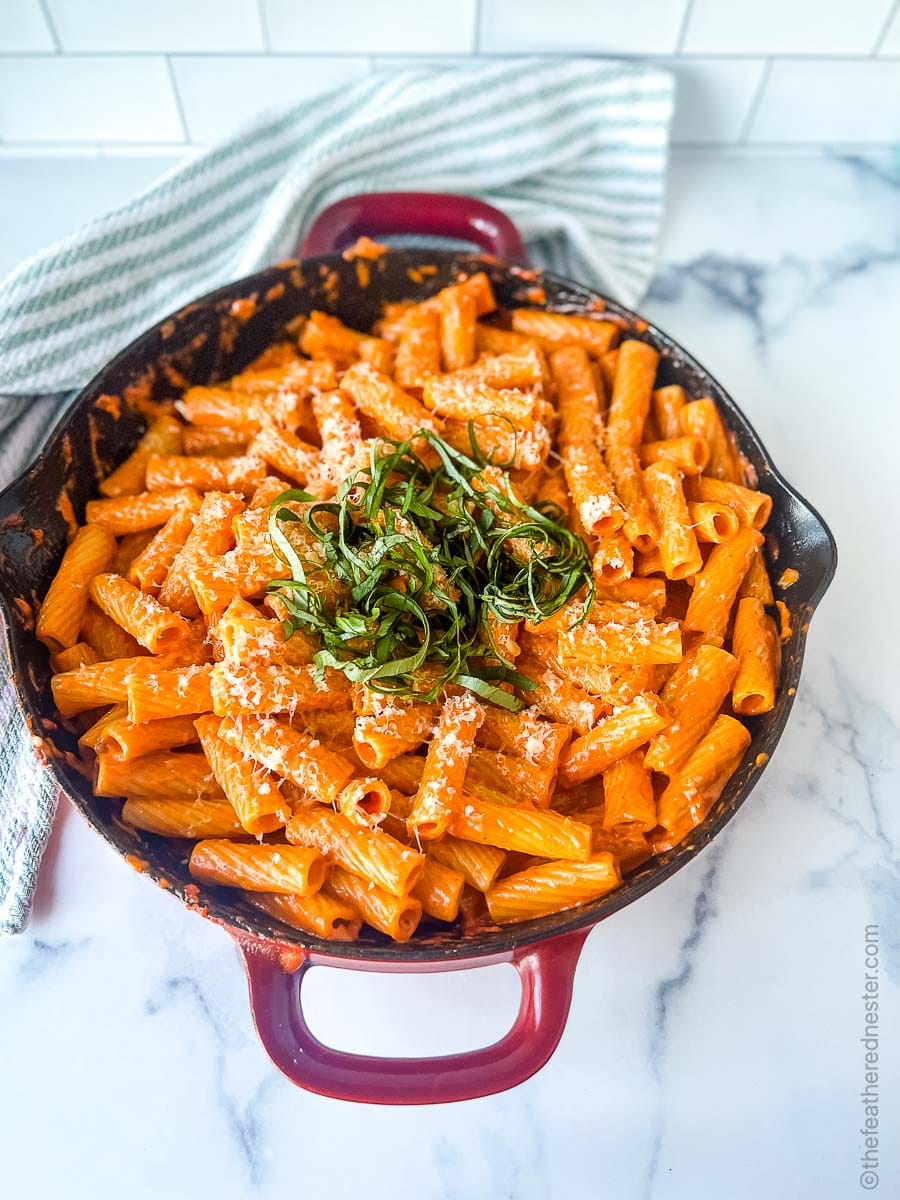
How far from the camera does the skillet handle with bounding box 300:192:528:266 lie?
1.67 meters

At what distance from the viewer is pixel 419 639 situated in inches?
49.8

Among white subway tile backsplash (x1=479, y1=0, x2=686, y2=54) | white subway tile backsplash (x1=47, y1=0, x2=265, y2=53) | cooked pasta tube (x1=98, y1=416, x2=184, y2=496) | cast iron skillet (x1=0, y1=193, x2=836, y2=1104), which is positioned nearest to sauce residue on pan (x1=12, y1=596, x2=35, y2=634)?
cast iron skillet (x1=0, y1=193, x2=836, y2=1104)

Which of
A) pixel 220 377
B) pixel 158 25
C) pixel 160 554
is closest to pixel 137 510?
pixel 160 554

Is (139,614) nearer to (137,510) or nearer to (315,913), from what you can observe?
(137,510)

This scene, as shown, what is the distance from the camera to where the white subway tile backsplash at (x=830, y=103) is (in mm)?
1968

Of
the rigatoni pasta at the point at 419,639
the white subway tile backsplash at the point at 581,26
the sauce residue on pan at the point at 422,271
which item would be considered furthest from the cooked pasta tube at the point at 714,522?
the white subway tile backsplash at the point at 581,26

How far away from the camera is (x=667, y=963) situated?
1.31 meters

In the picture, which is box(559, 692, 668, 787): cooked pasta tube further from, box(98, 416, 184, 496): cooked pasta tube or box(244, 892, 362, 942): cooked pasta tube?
box(98, 416, 184, 496): cooked pasta tube

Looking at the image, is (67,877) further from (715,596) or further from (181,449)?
(715,596)

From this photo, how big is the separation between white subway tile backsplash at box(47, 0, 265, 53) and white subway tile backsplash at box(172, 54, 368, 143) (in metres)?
0.03

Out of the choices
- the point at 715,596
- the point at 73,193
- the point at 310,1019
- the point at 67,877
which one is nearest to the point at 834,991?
the point at 715,596

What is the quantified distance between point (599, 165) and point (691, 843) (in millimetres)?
1457

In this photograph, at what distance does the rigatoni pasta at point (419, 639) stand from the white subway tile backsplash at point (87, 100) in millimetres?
848

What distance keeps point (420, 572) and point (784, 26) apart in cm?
144
